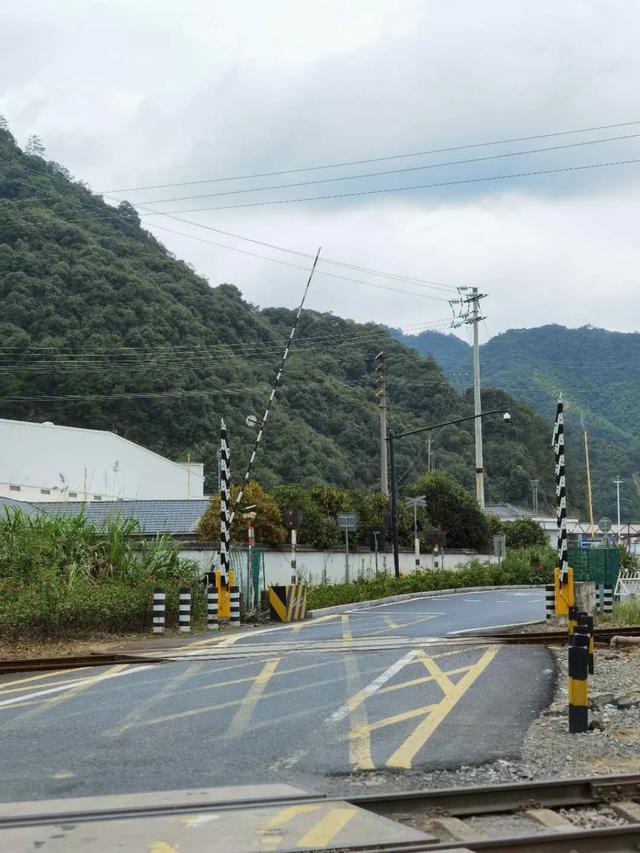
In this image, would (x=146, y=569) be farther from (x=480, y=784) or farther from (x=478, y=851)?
(x=478, y=851)

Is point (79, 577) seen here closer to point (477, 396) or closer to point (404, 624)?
point (404, 624)

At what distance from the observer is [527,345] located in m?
164

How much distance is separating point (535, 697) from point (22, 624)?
348 inches

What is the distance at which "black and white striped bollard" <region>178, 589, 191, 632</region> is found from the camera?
19.8 meters

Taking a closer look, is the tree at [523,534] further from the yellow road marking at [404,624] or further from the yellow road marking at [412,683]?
the yellow road marking at [412,683]

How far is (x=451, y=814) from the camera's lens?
672cm

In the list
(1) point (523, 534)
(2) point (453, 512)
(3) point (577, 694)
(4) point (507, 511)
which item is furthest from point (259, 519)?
(4) point (507, 511)

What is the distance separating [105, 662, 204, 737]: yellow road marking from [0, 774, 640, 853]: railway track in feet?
9.43

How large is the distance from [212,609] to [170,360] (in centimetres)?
4963

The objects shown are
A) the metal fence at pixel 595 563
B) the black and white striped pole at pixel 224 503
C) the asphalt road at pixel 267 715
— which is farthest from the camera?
the metal fence at pixel 595 563

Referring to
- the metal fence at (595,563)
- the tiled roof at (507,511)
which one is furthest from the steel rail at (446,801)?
the tiled roof at (507,511)

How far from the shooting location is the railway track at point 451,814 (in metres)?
5.96

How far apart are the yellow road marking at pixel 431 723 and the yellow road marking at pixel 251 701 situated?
1.56 m

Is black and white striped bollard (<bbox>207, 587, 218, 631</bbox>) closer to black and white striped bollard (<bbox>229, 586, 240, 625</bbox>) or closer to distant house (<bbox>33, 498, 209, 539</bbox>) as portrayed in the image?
black and white striped bollard (<bbox>229, 586, 240, 625</bbox>)
